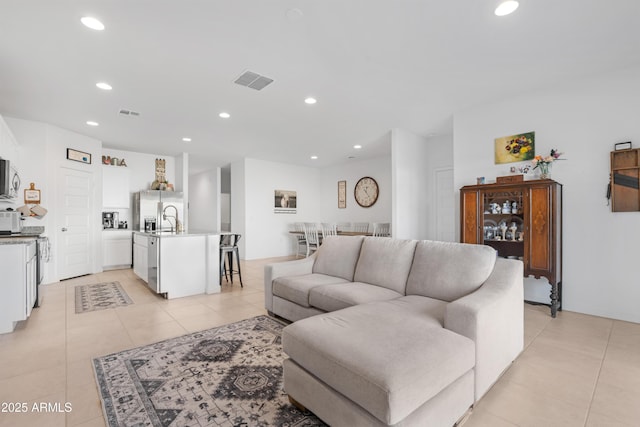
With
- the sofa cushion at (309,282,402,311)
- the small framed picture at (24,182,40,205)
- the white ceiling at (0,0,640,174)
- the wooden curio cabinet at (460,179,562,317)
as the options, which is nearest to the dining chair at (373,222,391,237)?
the white ceiling at (0,0,640,174)

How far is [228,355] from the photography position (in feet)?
7.70

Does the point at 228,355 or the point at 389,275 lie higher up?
the point at 389,275

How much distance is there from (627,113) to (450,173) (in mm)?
2851

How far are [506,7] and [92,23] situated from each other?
3.24m

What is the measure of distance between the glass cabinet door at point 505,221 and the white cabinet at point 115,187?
6.86 m

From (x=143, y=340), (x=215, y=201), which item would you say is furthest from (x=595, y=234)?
(x=215, y=201)

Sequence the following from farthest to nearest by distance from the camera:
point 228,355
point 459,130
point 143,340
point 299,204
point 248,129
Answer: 1. point 299,204
2. point 248,129
3. point 459,130
4. point 143,340
5. point 228,355

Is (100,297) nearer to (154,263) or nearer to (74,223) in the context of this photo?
(154,263)

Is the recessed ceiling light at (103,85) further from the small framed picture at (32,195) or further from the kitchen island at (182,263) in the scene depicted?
the small framed picture at (32,195)

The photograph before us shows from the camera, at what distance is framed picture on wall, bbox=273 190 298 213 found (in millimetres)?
8297

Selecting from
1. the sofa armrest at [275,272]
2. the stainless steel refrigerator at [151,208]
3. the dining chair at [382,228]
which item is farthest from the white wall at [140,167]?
the sofa armrest at [275,272]

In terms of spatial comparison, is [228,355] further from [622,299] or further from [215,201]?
[215,201]

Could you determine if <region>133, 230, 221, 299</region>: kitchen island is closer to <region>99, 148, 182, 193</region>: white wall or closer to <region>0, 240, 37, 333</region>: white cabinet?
<region>0, 240, 37, 333</region>: white cabinet

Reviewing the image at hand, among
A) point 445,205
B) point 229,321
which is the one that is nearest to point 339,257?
point 229,321
